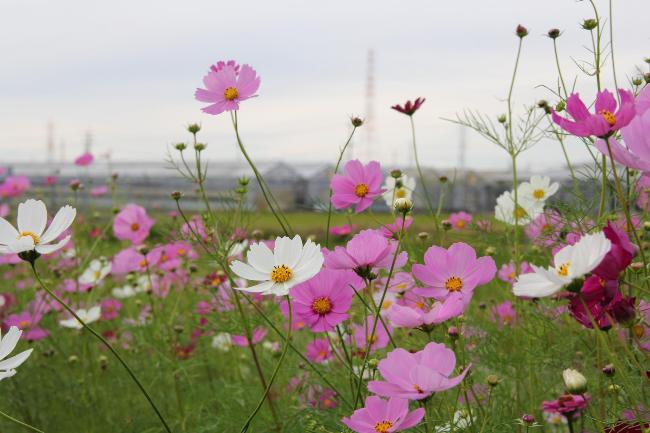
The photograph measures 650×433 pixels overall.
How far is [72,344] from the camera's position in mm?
1789

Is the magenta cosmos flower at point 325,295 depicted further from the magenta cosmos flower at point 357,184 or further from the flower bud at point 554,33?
the flower bud at point 554,33

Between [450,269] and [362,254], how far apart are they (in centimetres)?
10

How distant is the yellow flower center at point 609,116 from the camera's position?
576mm

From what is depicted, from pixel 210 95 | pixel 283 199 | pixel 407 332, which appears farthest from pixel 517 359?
pixel 283 199

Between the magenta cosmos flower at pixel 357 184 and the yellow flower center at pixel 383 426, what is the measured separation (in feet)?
0.99

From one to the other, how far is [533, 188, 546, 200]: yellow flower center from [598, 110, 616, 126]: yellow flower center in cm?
73

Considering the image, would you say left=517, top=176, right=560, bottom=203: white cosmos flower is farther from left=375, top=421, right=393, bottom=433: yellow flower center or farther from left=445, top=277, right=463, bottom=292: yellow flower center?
left=375, top=421, right=393, bottom=433: yellow flower center

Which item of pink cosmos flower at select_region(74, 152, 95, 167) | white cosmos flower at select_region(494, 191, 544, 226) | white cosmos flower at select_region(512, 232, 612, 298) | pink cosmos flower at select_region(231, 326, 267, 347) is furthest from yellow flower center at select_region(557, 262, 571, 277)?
pink cosmos flower at select_region(74, 152, 95, 167)

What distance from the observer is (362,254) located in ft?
2.08

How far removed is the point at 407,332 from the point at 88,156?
1632 mm

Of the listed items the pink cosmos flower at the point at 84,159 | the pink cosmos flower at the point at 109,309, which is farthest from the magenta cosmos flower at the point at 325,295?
the pink cosmos flower at the point at 84,159

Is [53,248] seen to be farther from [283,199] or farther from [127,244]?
[283,199]

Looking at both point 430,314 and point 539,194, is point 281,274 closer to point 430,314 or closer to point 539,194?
point 430,314

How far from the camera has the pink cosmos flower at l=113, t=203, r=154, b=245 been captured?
1.46m
